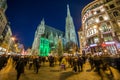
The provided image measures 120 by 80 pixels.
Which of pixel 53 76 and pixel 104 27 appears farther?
pixel 104 27

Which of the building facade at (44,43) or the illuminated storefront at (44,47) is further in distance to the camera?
the building facade at (44,43)

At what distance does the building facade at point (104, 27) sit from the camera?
115ft

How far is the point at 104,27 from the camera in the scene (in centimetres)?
3966

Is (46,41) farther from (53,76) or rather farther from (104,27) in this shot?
(53,76)

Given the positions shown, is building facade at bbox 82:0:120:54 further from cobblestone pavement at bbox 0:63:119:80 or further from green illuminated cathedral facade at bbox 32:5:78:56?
green illuminated cathedral facade at bbox 32:5:78:56

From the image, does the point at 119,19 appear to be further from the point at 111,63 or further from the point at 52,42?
the point at 52,42

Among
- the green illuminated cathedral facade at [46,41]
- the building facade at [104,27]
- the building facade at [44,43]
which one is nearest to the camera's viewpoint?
the building facade at [104,27]

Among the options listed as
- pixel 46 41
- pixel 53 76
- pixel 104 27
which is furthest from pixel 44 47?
pixel 53 76

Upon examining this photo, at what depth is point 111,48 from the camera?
A: 34.8 meters

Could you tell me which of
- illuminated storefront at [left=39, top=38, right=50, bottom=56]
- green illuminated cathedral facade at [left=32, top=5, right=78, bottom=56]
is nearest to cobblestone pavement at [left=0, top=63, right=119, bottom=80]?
green illuminated cathedral facade at [left=32, top=5, right=78, bottom=56]

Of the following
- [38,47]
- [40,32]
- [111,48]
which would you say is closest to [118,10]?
[111,48]

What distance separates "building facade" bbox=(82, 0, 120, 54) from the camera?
1379 inches

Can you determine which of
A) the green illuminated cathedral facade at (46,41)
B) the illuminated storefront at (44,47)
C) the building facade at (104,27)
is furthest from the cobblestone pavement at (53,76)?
the illuminated storefront at (44,47)

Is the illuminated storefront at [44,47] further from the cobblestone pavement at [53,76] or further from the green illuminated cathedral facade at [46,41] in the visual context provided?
the cobblestone pavement at [53,76]
